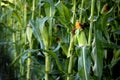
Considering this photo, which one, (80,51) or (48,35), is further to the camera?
(48,35)

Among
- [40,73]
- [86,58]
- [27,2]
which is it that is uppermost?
[27,2]

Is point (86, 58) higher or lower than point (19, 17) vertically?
lower

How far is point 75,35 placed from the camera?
1.17m

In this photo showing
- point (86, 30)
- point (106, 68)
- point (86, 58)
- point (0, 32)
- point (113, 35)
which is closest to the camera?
point (86, 58)

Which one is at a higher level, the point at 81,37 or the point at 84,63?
the point at 81,37

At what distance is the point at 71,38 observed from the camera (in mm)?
1220

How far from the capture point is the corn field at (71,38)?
1.12m

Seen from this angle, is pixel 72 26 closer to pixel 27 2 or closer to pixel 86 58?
pixel 86 58

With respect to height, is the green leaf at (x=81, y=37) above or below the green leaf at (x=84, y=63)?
above

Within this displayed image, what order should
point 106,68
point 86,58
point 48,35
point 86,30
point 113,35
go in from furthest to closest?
point 113,35, point 106,68, point 48,35, point 86,30, point 86,58

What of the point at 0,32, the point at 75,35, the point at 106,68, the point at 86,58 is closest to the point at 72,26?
the point at 75,35

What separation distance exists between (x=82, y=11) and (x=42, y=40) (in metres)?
0.27

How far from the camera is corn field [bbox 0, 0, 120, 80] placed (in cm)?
112

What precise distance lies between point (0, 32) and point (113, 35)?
1.27 metres
